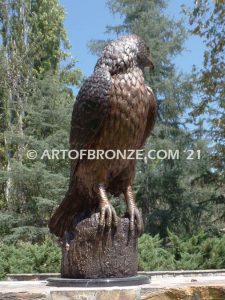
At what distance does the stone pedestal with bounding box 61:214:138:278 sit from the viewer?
14.5 ft

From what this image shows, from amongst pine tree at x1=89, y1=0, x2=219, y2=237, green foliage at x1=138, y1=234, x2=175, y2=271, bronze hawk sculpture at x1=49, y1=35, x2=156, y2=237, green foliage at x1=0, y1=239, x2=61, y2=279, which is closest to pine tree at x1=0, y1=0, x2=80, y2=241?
pine tree at x1=89, y1=0, x2=219, y2=237

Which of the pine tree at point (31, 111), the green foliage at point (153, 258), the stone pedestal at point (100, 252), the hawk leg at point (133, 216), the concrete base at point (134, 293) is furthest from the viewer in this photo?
the pine tree at point (31, 111)

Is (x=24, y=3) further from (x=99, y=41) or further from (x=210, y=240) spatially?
(x=210, y=240)

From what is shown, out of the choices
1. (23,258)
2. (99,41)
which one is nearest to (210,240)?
(23,258)

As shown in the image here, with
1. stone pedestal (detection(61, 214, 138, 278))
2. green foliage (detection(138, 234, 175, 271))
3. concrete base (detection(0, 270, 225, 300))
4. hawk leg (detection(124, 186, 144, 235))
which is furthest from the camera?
green foliage (detection(138, 234, 175, 271))

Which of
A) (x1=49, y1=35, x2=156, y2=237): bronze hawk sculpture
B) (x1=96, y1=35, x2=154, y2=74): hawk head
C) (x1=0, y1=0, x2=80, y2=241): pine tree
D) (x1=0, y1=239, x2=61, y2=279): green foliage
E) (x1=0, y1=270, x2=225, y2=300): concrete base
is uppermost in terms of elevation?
(x1=0, y1=0, x2=80, y2=241): pine tree

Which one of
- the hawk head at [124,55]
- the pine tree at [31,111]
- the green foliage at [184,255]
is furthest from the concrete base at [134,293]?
the pine tree at [31,111]

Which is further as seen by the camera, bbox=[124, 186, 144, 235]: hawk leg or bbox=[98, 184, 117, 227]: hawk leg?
bbox=[124, 186, 144, 235]: hawk leg

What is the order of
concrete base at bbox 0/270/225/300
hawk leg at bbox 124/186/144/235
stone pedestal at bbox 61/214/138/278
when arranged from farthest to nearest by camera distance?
hawk leg at bbox 124/186/144/235, stone pedestal at bbox 61/214/138/278, concrete base at bbox 0/270/225/300

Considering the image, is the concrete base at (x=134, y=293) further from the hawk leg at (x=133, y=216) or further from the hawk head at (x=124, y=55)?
the hawk head at (x=124, y=55)

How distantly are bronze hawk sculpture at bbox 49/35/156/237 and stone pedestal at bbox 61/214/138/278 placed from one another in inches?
3.9

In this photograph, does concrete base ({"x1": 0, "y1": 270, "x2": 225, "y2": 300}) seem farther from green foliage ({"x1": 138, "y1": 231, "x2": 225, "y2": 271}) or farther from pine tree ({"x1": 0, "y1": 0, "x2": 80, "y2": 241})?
pine tree ({"x1": 0, "y1": 0, "x2": 80, "y2": 241})

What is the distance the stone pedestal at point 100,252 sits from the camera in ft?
14.5

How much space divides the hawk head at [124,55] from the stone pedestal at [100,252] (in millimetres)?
1411
